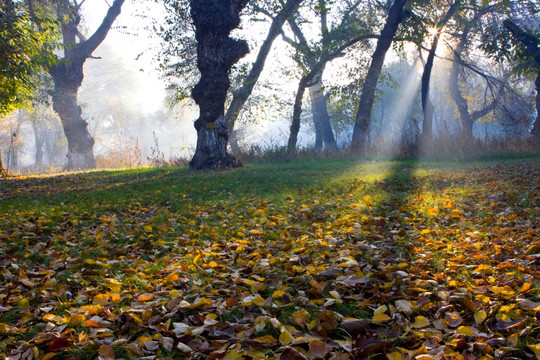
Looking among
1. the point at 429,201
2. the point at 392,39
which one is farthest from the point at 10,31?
the point at 392,39

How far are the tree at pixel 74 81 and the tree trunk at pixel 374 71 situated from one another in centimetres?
1336

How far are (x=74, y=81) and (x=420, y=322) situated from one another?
2141 cm

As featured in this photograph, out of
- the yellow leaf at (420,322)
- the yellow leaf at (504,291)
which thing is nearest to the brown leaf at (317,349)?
the yellow leaf at (420,322)

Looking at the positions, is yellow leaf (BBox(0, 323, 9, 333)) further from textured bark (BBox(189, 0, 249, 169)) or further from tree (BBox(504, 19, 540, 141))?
tree (BBox(504, 19, 540, 141))

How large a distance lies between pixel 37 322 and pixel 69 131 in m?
20.5

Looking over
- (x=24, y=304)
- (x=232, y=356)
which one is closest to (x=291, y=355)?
(x=232, y=356)

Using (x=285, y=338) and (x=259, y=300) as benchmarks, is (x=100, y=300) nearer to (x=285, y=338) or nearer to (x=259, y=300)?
(x=259, y=300)

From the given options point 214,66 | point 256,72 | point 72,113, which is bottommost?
point 214,66

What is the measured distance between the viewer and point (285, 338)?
6.07 ft

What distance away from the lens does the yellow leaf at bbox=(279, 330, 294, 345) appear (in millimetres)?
1837

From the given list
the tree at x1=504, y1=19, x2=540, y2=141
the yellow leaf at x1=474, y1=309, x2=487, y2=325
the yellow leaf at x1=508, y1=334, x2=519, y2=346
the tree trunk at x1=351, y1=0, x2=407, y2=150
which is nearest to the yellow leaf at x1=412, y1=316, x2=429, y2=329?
the yellow leaf at x1=474, y1=309, x2=487, y2=325

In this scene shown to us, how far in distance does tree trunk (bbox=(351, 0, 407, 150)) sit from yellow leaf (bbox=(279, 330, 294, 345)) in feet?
39.6

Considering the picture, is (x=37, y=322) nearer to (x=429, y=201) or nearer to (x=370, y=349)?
(x=370, y=349)

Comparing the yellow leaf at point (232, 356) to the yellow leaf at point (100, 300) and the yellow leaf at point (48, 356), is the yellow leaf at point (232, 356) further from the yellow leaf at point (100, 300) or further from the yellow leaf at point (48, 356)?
the yellow leaf at point (100, 300)
